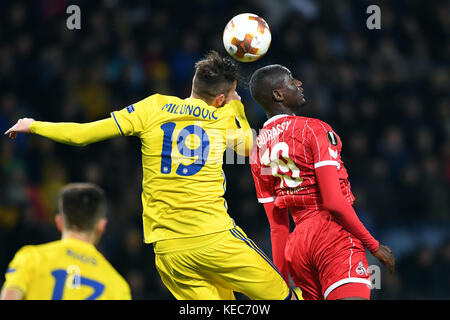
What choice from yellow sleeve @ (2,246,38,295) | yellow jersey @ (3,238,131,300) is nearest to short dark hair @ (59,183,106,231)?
yellow jersey @ (3,238,131,300)

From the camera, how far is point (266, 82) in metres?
4.46

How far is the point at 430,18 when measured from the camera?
37.3 ft

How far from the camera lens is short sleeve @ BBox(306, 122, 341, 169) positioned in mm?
4023

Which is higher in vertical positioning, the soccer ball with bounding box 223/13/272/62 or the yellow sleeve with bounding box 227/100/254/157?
the soccer ball with bounding box 223/13/272/62

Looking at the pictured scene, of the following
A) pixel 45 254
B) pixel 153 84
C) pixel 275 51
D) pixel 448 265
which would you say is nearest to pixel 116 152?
pixel 153 84

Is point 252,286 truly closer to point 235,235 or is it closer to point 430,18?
point 235,235

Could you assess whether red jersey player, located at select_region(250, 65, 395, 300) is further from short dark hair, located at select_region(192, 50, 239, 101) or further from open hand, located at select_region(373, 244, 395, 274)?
short dark hair, located at select_region(192, 50, 239, 101)

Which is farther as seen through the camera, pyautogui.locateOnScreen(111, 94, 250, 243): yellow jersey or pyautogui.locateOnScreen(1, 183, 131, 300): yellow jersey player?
pyautogui.locateOnScreen(111, 94, 250, 243): yellow jersey

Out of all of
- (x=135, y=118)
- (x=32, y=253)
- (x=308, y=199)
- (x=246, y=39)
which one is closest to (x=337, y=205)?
(x=308, y=199)

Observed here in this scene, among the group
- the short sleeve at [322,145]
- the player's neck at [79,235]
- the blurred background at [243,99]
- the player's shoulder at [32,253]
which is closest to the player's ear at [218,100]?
the short sleeve at [322,145]

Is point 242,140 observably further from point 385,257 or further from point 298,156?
point 385,257

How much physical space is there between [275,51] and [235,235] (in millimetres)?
6183

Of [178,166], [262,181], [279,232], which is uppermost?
[178,166]

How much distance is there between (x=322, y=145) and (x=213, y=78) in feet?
2.83
